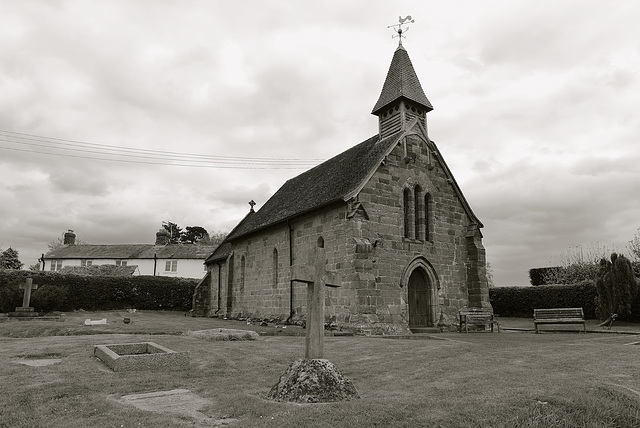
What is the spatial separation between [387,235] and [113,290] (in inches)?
1080

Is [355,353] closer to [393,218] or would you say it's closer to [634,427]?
[634,427]

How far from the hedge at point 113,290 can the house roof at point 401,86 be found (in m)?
22.1

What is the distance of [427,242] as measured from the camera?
2170 centimetres

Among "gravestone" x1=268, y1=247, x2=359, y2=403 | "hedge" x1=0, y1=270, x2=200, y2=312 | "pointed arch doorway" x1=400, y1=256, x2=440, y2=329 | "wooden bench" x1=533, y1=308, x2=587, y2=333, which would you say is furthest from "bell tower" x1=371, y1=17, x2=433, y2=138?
"hedge" x1=0, y1=270, x2=200, y2=312

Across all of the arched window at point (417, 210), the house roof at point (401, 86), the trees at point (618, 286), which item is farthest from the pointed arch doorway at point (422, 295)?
the trees at point (618, 286)

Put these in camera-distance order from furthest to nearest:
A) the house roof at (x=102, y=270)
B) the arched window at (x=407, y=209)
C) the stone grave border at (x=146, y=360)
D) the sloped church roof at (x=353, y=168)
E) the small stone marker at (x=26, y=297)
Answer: the house roof at (x=102, y=270) → the small stone marker at (x=26, y=297) → the arched window at (x=407, y=209) → the sloped church roof at (x=353, y=168) → the stone grave border at (x=146, y=360)

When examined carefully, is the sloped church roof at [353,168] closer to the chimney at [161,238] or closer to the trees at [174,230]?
the chimney at [161,238]

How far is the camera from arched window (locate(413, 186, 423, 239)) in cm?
2178

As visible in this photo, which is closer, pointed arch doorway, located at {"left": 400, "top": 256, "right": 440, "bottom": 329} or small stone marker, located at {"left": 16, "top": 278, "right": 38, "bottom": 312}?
pointed arch doorway, located at {"left": 400, "top": 256, "right": 440, "bottom": 329}

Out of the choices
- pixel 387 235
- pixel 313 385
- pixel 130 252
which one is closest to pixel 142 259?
pixel 130 252

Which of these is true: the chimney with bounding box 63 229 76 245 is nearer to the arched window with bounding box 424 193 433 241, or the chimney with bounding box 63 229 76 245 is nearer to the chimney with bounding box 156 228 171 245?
the chimney with bounding box 156 228 171 245

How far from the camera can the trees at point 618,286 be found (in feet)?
81.5

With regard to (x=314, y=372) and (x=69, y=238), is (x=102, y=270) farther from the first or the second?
(x=314, y=372)

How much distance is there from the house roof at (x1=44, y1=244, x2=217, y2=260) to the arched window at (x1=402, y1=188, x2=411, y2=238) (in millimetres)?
37913
